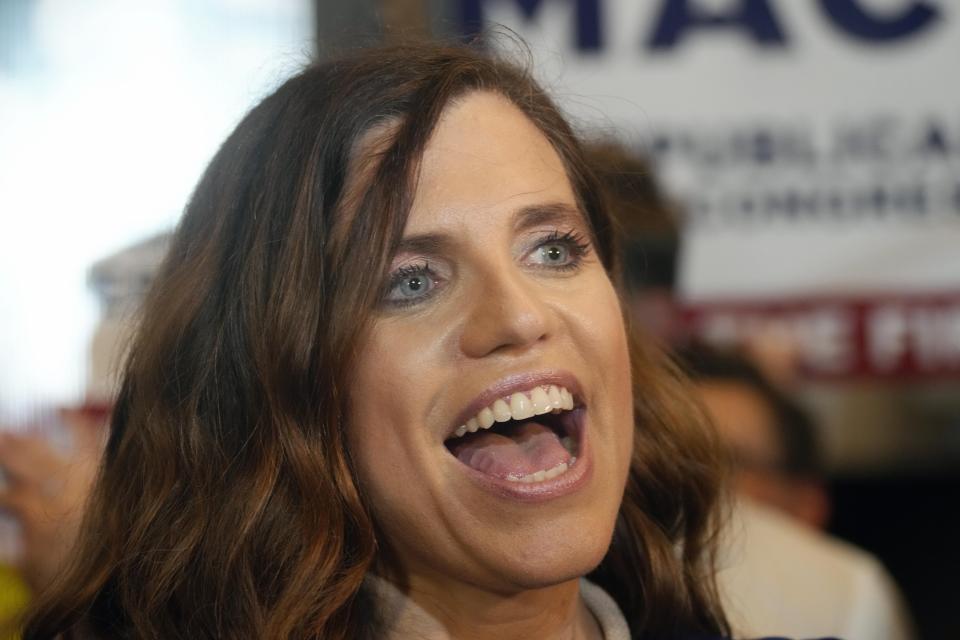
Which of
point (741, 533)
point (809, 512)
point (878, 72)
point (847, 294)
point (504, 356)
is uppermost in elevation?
point (504, 356)

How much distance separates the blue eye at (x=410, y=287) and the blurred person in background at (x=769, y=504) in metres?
0.67

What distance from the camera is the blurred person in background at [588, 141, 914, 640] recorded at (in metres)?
2.27

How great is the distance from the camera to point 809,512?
9.02 feet

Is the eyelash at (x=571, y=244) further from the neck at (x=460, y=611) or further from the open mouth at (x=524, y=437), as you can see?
the neck at (x=460, y=611)

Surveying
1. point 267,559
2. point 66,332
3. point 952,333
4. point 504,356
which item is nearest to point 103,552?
point 267,559

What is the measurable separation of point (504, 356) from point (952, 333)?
5.06 ft

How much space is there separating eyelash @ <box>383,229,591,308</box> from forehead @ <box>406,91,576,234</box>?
4cm

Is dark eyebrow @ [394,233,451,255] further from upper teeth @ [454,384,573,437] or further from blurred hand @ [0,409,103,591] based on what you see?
blurred hand @ [0,409,103,591]

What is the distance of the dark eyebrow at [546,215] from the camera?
1377 millimetres

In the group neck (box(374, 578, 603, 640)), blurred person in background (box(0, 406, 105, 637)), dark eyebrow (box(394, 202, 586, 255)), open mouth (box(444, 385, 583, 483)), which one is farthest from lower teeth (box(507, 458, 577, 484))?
blurred person in background (box(0, 406, 105, 637))

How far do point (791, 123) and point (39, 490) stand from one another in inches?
60.2

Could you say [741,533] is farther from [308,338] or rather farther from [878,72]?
[308,338]

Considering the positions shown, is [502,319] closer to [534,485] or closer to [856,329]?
[534,485]

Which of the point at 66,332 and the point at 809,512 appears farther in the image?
the point at 809,512
